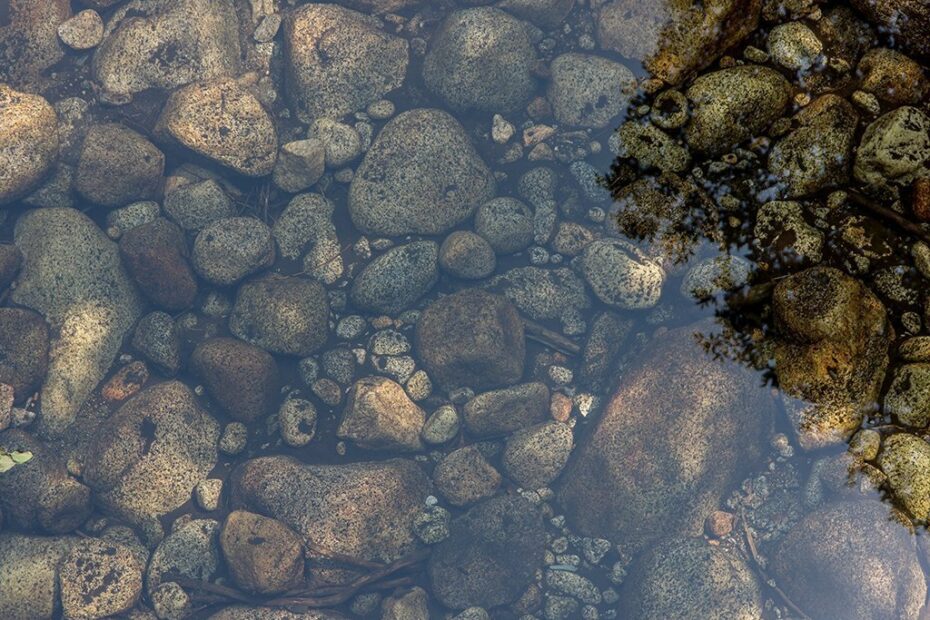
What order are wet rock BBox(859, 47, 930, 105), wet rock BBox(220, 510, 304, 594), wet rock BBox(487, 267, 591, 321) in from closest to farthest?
wet rock BBox(859, 47, 930, 105) → wet rock BBox(220, 510, 304, 594) → wet rock BBox(487, 267, 591, 321)

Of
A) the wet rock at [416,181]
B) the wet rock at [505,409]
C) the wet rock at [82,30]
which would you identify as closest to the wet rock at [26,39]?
the wet rock at [82,30]

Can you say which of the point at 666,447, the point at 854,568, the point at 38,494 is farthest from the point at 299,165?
the point at 854,568

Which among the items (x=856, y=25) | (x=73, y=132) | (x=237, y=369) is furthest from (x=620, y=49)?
(x=73, y=132)

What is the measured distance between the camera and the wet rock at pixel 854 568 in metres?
9.21

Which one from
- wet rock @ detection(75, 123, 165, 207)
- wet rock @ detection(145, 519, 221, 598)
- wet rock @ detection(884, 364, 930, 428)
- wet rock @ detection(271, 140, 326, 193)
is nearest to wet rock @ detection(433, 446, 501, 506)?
wet rock @ detection(145, 519, 221, 598)

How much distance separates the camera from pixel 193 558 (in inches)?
344

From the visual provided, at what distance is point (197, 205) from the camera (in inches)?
370

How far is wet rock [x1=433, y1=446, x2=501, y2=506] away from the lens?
9.24 m

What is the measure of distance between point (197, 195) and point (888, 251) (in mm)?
8961

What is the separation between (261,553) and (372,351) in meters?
3.29

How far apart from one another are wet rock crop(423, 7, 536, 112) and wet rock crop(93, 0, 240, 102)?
3617 mm

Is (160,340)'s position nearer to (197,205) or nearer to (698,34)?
(197,205)

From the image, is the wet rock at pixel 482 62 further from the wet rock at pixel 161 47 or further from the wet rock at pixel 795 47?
the wet rock at pixel 795 47

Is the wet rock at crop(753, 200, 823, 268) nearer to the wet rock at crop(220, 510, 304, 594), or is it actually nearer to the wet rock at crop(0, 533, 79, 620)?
the wet rock at crop(220, 510, 304, 594)
